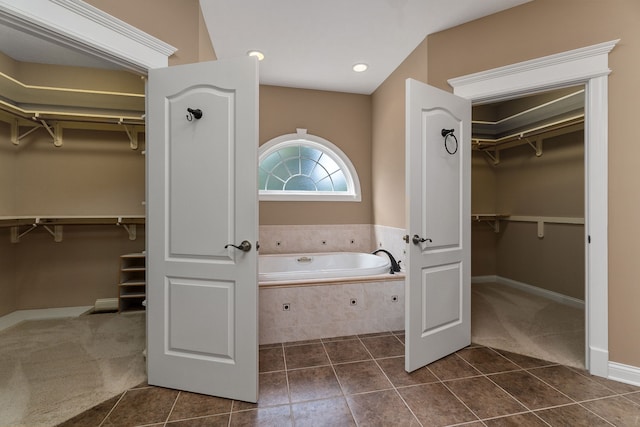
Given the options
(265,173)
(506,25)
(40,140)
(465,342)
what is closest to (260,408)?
(465,342)

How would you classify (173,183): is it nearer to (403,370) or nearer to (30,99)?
A: (403,370)

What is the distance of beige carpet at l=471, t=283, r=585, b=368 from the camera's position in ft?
7.36

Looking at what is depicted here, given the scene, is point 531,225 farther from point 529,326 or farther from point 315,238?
point 315,238

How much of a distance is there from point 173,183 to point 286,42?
1.81 m

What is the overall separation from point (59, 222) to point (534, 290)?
227 inches

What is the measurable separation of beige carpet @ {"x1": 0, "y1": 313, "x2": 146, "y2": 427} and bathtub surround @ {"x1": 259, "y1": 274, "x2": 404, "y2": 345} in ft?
3.26

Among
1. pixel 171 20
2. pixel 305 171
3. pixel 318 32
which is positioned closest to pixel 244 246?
pixel 171 20

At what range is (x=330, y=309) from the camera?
8.27 feet

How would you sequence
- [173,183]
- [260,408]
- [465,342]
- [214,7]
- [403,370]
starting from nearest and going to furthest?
[260,408] → [173,183] → [403,370] → [214,7] → [465,342]

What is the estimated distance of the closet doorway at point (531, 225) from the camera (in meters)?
2.70

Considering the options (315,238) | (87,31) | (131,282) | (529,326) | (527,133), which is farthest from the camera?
(315,238)

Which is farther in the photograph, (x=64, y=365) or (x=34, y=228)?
(x=34, y=228)

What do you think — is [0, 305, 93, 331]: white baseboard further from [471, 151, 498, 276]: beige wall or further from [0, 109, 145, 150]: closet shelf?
[471, 151, 498, 276]: beige wall

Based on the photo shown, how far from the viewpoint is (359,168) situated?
12.8 ft
